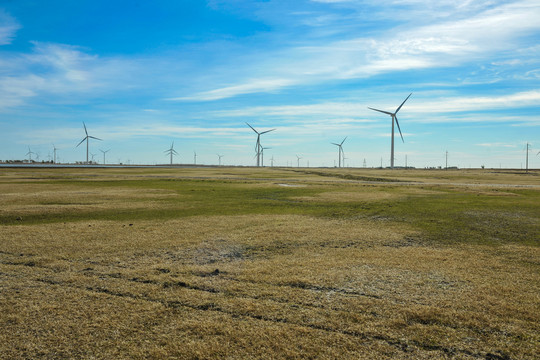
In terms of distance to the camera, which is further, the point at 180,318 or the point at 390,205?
the point at 390,205

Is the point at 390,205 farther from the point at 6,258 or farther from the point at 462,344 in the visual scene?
the point at 6,258

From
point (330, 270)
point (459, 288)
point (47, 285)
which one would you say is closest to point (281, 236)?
point (330, 270)

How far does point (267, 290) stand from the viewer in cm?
988

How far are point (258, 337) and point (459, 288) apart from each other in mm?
5905

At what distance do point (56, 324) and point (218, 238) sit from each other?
8453mm

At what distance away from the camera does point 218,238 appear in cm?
1609

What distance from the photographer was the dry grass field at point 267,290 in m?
7.24

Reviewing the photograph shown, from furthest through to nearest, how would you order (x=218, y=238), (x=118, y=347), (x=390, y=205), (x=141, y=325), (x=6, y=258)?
(x=390, y=205) → (x=218, y=238) → (x=6, y=258) → (x=141, y=325) → (x=118, y=347)

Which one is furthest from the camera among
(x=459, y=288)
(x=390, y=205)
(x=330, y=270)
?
(x=390, y=205)

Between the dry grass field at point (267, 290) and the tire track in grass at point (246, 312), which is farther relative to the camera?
the dry grass field at point (267, 290)

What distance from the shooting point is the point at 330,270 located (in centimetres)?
1164

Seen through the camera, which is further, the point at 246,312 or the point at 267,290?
the point at 267,290

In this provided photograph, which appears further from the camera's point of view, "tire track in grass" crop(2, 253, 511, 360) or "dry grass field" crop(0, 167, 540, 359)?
"dry grass field" crop(0, 167, 540, 359)

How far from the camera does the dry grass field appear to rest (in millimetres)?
7242
